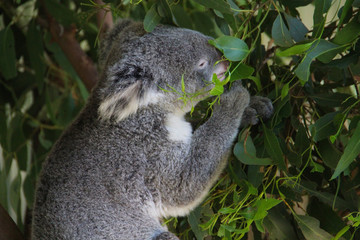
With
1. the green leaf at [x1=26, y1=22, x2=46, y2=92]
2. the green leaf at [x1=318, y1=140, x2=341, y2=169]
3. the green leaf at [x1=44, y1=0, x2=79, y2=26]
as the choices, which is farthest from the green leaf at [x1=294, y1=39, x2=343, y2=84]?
the green leaf at [x1=26, y1=22, x2=46, y2=92]

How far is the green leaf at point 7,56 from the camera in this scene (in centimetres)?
276

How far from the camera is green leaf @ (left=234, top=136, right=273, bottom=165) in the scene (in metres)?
1.72

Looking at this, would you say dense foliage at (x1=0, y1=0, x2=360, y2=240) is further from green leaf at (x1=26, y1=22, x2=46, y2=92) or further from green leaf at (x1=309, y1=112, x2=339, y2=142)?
green leaf at (x1=26, y1=22, x2=46, y2=92)

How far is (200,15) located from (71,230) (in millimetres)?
1701

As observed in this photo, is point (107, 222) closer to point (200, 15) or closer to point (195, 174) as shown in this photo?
point (195, 174)

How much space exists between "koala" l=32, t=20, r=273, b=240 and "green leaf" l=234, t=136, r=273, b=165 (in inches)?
6.4

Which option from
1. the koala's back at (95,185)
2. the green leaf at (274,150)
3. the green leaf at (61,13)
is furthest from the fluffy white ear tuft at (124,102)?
the green leaf at (61,13)

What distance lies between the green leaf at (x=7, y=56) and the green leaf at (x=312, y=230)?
178 cm

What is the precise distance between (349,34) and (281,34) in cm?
25

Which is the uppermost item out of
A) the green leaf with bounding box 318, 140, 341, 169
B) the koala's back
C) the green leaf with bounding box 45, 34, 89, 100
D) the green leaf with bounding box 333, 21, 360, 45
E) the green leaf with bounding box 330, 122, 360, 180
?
the green leaf with bounding box 333, 21, 360, 45

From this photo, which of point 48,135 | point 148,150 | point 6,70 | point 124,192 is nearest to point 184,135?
point 148,150

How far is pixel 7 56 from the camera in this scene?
2.77 meters

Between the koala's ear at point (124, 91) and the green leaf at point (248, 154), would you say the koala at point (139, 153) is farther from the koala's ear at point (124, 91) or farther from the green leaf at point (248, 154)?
the green leaf at point (248, 154)

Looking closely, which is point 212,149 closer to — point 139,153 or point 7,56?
point 139,153
